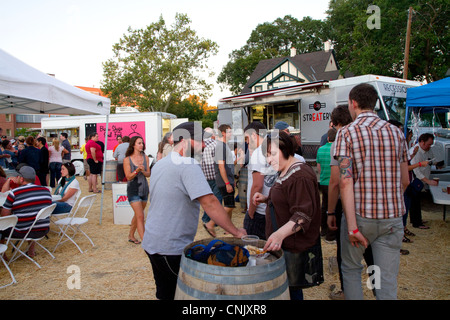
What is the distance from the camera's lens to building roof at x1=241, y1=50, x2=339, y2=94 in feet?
123

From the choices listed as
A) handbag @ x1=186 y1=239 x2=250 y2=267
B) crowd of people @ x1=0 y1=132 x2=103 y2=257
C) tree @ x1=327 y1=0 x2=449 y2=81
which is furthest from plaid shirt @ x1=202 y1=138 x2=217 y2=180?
tree @ x1=327 y1=0 x2=449 y2=81

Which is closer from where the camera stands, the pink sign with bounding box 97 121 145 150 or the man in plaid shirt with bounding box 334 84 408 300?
the man in plaid shirt with bounding box 334 84 408 300

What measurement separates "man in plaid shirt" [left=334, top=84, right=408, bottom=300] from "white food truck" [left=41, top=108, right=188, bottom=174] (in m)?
12.4

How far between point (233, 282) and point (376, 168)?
4.36 ft

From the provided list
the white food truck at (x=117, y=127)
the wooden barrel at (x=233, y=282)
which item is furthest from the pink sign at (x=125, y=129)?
the wooden barrel at (x=233, y=282)

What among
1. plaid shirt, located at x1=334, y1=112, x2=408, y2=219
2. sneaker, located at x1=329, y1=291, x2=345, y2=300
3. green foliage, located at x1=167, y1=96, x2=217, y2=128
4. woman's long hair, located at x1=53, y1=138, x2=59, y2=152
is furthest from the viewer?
green foliage, located at x1=167, y1=96, x2=217, y2=128

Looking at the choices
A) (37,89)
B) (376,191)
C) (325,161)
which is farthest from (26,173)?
(376,191)

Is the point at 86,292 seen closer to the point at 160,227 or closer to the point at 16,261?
the point at 16,261

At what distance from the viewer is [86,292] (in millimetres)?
3633

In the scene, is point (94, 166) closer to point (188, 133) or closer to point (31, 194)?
point (31, 194)

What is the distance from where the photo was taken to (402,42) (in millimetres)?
21359

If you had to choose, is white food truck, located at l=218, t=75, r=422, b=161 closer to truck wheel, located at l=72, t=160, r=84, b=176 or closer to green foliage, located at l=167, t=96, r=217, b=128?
truck wheel, located at l=72, t=160, r=84, b=176

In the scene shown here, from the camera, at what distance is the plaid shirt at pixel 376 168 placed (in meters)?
2.22

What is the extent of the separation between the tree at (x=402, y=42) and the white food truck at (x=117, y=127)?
14.5 meters
